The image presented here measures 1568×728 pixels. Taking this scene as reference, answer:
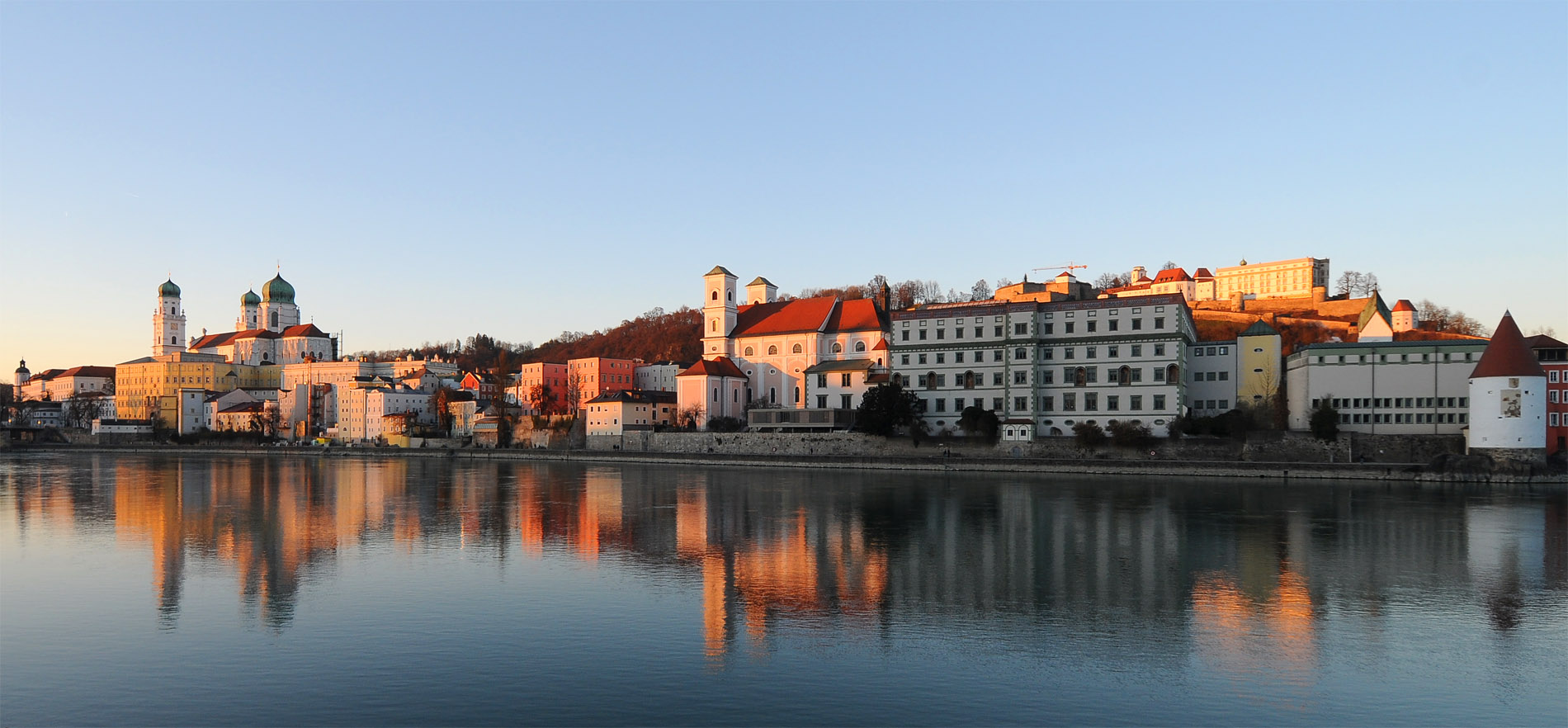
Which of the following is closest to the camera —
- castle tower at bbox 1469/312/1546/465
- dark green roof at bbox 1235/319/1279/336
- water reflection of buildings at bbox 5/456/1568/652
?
water reflection of buildings at bbox 5/456/1568/652

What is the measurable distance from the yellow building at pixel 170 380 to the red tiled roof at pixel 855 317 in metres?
72.1

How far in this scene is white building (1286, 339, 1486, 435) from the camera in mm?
41594

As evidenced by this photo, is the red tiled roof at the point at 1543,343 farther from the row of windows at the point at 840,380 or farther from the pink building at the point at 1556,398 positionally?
the row of windows at the point at 840,380

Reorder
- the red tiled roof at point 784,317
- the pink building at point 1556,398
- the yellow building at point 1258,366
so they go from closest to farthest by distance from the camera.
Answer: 1. the pink building at point 1556,398
2. the yellow building at point 1258,366
3. the red tiled roof at point 784,317

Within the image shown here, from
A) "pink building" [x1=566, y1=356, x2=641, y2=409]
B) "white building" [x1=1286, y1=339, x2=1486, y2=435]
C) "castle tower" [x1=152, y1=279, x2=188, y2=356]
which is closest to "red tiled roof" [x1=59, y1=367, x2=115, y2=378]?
"castle tower" [x1=152, y1=279, x2=188, y2=356]

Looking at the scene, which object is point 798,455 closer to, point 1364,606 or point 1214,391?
point 1214,391

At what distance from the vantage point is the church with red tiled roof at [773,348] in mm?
64938

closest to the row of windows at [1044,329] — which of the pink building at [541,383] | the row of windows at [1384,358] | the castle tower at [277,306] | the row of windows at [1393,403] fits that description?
the row of windows at [1384,358]

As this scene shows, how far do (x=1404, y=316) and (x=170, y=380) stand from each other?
4468 inches

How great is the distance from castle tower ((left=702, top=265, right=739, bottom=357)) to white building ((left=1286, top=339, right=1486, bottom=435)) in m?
38.2

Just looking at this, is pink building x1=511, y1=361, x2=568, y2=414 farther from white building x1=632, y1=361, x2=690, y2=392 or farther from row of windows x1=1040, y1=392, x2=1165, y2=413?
row of windows x1=1040, y1=392, x2=1165, y2=413

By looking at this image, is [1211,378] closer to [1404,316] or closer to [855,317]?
[855,317]

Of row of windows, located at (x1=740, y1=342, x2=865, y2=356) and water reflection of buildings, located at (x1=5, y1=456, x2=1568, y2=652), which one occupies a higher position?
row of windows, located at (x1=740, y1=342, x2=865, y2=356)

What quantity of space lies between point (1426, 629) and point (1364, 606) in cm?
141
